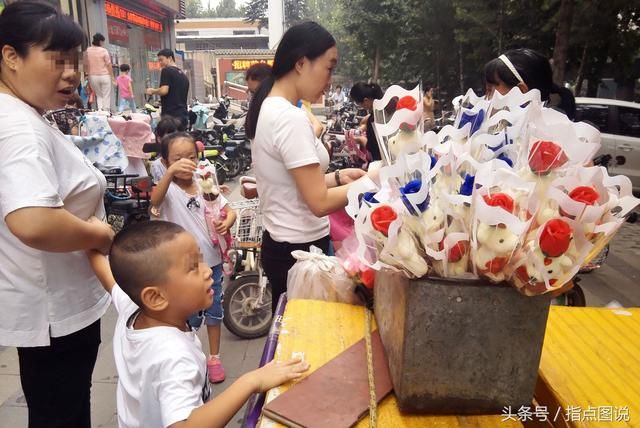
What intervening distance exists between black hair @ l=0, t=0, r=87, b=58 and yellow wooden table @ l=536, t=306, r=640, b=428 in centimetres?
151

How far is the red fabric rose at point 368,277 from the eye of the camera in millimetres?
1504

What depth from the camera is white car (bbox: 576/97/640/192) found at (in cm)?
793

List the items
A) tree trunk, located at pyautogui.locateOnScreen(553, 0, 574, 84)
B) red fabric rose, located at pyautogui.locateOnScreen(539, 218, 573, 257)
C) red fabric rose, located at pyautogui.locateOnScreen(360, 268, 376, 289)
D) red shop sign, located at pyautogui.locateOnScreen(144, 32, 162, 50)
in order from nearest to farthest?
red fabric rose, located at pyautogui.locateOnScreen(539, 218, 573, 257), red fabric rose, located at pyautogui.locateOnScreen(360, 268, 376, 289), tree trunk, located at pyautogui.locateOnScreen(553, 0, 574, 84), red shop sign, located at pyautogui.locateOnScreen(144, 32, 162, 50)

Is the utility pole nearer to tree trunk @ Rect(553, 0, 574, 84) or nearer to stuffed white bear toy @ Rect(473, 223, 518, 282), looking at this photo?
tree trunk @ Rect(553, 0, 574, 84)

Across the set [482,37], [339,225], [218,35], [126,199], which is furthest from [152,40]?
[218,35]

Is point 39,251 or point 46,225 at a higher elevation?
point 46,225

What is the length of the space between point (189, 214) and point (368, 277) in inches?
60.0

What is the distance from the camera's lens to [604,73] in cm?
1260

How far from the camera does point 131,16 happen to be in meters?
17.6

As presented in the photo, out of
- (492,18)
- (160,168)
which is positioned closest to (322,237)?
(160,168)

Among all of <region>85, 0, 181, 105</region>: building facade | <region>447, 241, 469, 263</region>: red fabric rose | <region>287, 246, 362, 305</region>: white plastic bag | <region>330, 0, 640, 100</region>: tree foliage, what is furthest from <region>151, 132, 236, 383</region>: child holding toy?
<region>85, 0, 181, 105</region>: building facade

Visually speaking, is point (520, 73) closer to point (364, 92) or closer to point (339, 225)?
point (339, 225)

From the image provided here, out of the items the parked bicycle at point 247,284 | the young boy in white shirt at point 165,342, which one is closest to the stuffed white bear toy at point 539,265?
the young boy in white shirt at point 165,342

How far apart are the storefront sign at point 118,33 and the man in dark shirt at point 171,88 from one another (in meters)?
9.79
